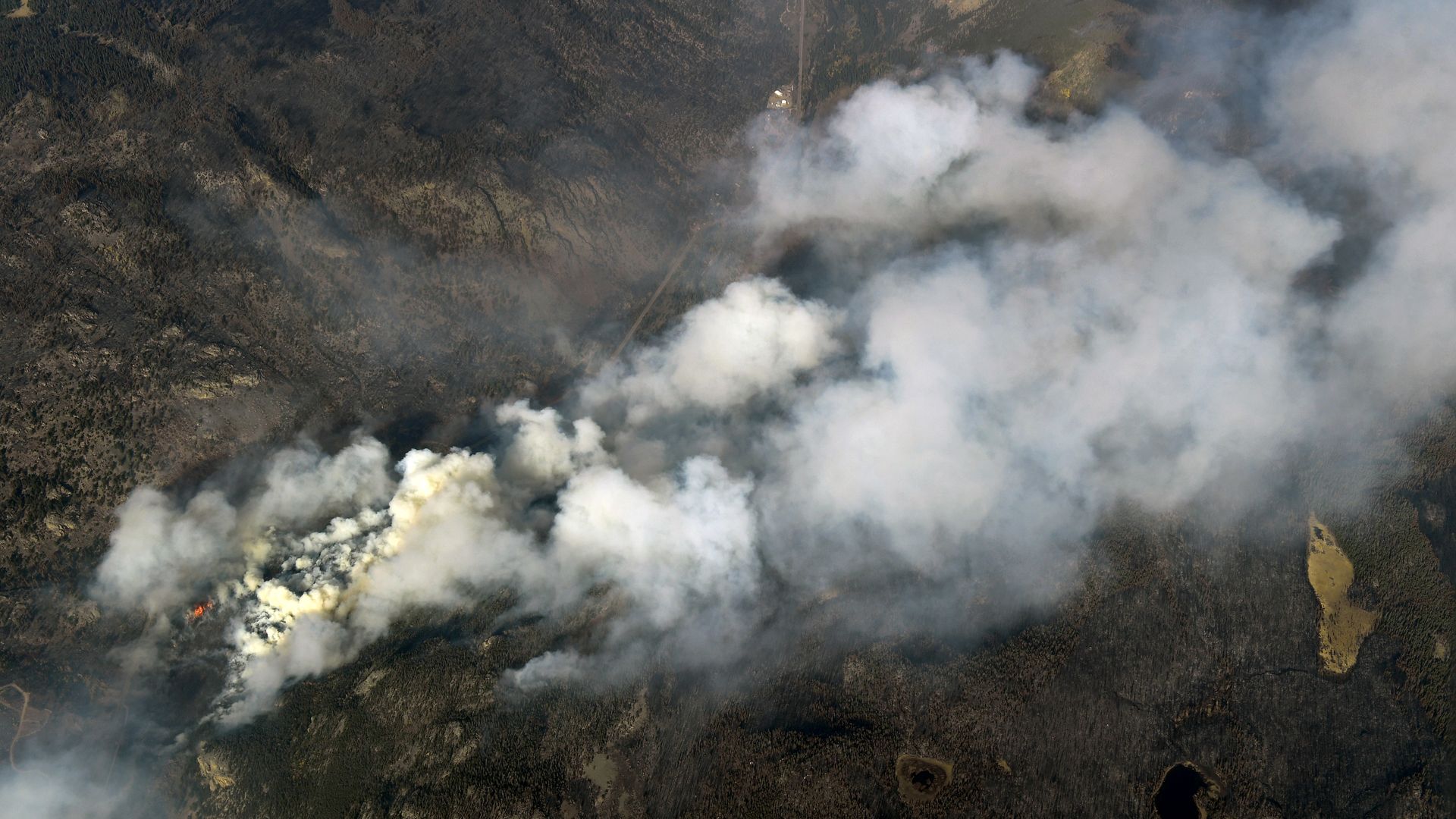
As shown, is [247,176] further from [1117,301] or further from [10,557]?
[1117,301]

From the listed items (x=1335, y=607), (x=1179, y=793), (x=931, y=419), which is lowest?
(x=1179, y=793)

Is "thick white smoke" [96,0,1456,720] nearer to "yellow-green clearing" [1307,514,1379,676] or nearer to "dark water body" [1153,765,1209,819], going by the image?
"yellow-green clearing" [1307,514,1379,676]

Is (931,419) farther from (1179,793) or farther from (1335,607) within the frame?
(1179,793)

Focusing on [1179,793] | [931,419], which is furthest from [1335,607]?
[931,419]

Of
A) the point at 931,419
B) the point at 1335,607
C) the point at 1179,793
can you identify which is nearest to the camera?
the point at 1179,793

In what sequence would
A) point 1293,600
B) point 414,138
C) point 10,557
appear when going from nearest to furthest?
point 1293,600, point 10,557, point 414,138

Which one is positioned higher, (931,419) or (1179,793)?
(931,419)

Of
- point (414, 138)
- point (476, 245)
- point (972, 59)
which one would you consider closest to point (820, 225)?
point (972, 59)

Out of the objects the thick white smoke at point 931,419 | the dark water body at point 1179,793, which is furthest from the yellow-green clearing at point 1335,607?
the dark water body at point 1179,793
